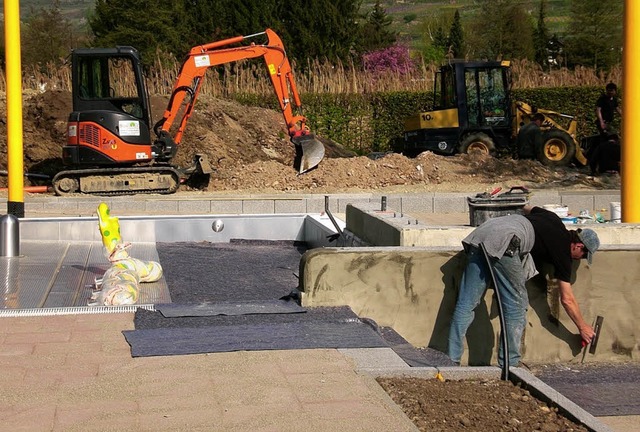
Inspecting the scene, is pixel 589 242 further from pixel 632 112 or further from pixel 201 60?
pixel 201 60

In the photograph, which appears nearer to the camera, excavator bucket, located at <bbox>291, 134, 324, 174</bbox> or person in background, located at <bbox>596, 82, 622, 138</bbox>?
excavator bucket, located at <bbox>291, 134, 324, 174</bbox>

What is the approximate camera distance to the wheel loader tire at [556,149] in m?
26.0

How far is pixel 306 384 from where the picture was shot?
634 centimetres

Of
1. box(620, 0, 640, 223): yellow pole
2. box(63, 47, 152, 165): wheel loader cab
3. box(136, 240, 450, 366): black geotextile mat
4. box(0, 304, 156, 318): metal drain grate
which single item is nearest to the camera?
box(136, 240, 450, 366): black geotextile mat

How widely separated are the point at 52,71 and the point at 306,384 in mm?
29122

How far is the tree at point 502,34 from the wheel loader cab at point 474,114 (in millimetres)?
38363

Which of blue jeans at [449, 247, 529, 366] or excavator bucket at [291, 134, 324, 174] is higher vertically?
excavator bucket at [291, 134, 324, 174]

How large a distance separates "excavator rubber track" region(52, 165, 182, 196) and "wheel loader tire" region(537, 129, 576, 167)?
9.95m

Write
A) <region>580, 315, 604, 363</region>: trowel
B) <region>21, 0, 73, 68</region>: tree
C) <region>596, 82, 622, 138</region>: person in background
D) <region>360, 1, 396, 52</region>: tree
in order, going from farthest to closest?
<region>360, 1, 396, 52</region>: tree → <region>21, 0, 73, 68</region>: tree → <region>596, 82, 622, 138</region>: person in background → <region>580, 315, 604, 363</region>: trowel

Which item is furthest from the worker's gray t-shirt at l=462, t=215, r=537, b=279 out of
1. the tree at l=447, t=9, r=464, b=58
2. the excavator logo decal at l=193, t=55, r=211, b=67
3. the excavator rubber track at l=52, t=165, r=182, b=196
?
the tree at l=447, t=9, r=464, b=58

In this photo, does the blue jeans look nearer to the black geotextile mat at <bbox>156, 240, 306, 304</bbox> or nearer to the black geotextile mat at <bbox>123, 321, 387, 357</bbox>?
→ the black geotextile mat at <bbox>123, 321, 387, 357</bbox>

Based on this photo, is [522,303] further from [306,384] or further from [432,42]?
[432,42]

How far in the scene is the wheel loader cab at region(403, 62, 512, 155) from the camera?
2747 cm

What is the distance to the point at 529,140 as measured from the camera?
2644cm
